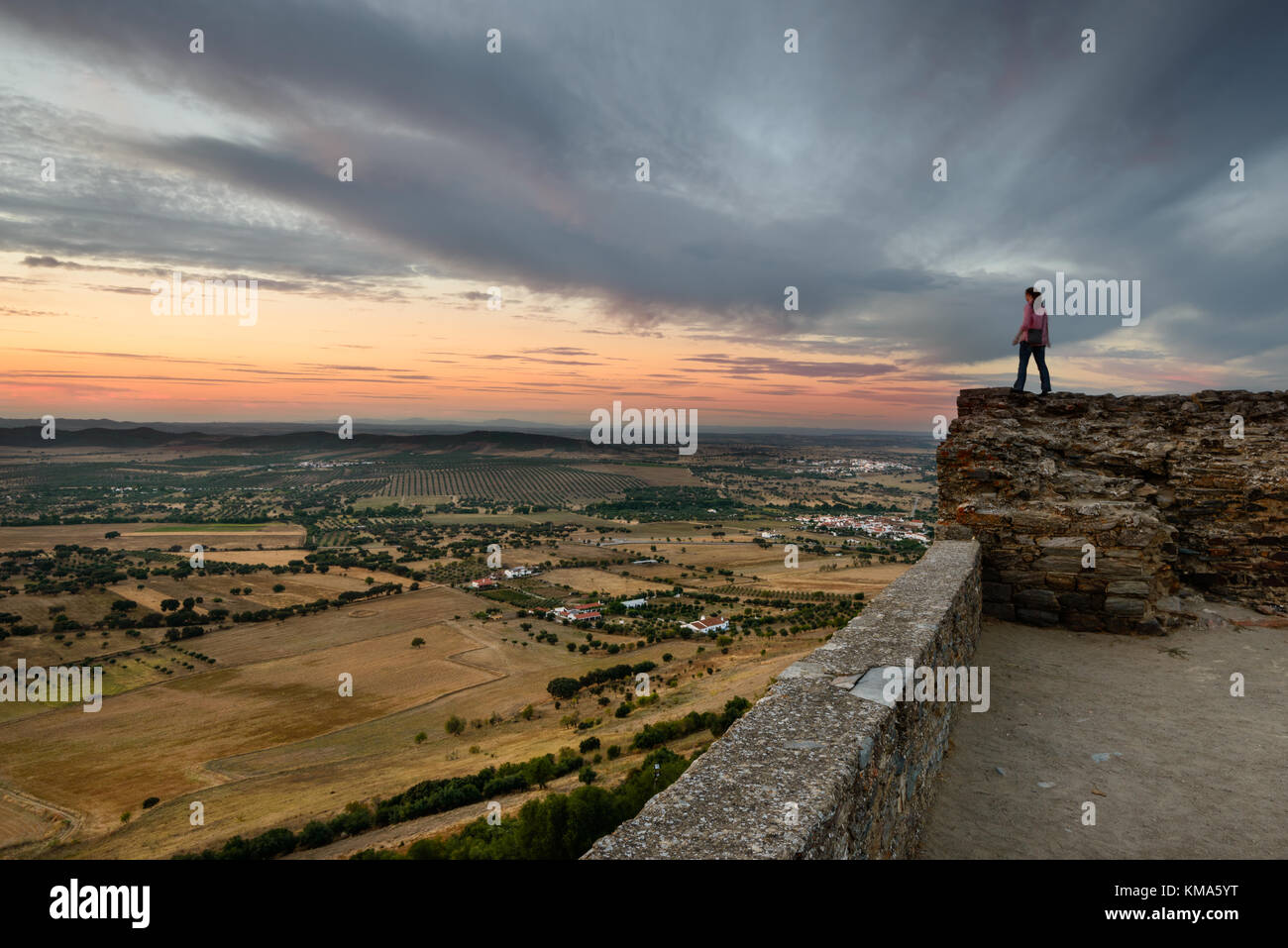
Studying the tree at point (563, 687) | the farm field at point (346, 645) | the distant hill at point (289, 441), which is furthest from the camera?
the distant hill at point (289, 441)

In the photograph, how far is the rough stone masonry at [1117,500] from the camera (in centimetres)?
667

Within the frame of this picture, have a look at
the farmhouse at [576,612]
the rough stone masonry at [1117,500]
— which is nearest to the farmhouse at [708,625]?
the farmhouse at [576,612]

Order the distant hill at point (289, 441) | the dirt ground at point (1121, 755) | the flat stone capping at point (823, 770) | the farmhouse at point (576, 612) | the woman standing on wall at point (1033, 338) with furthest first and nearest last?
the distant hill at point (289, 441), the farmhouse at point (576, 612), the woman standing on wall at point (1033, 338), the dirt ground at point (1121, 755), the flat stone capping at point (823, 770)

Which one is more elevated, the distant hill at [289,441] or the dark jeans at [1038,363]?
the distant hill at [289,441]

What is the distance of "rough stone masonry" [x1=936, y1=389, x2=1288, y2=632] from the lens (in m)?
6.67

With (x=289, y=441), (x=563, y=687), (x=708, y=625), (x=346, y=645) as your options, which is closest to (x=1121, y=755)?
(x=563, y=687)

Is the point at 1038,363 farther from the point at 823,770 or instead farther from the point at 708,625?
the point at 708,625

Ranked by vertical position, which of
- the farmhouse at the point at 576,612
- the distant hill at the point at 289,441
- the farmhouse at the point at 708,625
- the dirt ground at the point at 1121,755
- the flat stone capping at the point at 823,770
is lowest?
the farmhouse at the point at 576,612

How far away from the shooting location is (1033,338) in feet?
30.3

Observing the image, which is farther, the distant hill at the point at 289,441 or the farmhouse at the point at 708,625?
the distant hill at the point at 289,441

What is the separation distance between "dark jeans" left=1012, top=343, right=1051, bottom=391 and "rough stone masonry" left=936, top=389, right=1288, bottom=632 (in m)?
0.71

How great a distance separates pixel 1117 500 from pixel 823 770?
23.9ft

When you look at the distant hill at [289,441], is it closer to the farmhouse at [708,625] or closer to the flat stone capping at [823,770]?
the farmhouse at [708,625]

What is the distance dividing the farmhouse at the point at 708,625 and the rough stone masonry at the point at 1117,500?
101 ft
